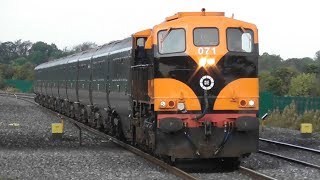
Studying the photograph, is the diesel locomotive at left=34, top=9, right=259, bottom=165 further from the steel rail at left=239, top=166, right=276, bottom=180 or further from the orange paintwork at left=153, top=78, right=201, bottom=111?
the steel rail at left=239, top=166, right=276, bottom=180

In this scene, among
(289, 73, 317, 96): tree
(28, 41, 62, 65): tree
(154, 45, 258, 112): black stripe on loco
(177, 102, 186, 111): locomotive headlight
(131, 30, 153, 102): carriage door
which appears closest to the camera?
(177, 102, 186, 111): locomotive headlight

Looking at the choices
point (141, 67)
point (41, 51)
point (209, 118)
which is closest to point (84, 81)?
point (141, 67)

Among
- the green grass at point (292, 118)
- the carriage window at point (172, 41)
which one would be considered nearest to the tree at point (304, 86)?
the green grass at point (292, 118)

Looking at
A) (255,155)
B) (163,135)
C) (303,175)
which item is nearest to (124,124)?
(255,155)

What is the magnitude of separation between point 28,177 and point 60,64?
22.6m

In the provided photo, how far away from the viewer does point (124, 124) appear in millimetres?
16406

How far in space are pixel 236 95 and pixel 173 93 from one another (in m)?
1.27

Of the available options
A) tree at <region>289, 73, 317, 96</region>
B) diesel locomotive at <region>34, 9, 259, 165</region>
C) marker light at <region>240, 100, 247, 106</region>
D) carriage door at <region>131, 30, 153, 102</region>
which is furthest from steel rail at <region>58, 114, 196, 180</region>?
tree at <region>289, 73, 317, 96</region>

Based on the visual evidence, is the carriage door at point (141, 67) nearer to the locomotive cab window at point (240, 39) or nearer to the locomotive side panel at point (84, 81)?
the locomotive cab window at point (240, 39)

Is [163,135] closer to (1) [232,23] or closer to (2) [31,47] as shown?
(1) [232,23]

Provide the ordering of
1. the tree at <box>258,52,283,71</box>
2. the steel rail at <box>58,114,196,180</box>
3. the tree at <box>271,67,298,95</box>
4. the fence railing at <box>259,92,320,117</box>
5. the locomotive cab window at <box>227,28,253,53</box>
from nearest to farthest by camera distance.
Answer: the steel rail at <box>58,114,196,180</box>
the locomotive cab window at <box>227,28,253,53</box>
the fence railing at <box>259,92,320,117</box>
the tree at <box>271,67,298,95</box>
the tree at <box>258,52,283,71</box>

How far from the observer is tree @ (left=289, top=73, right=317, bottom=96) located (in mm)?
52719

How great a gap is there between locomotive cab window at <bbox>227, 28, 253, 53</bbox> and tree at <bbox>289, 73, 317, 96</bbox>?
40888mm

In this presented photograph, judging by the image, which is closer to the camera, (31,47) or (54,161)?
(54,161)
